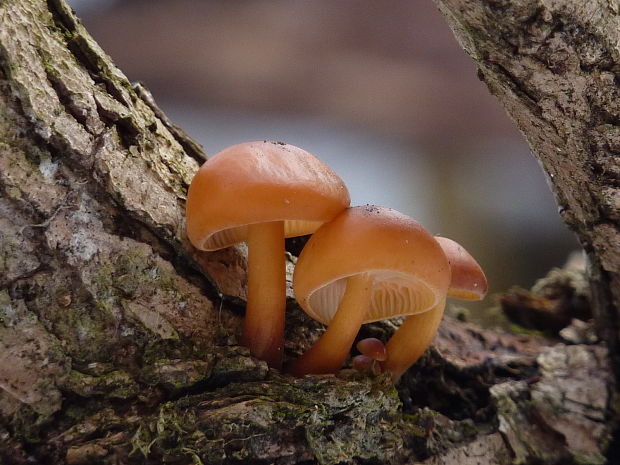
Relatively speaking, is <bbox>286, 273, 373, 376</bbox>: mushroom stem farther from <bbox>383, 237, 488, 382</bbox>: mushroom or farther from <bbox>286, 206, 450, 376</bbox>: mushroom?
<bbox>383, 237, 488, 382</bbox>: mushroom

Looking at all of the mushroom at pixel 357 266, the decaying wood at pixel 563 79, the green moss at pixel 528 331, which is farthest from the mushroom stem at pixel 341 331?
the green moss at pixel 528 331

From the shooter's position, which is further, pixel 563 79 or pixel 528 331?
pixel 528 331

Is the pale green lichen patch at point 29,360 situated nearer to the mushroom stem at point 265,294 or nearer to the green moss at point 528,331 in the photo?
the mushroom stem at point 265,294

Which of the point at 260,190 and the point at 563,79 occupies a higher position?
the point at 563,79

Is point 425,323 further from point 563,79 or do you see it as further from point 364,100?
point 364,100

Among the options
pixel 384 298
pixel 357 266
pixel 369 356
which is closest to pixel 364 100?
pixel 384 298

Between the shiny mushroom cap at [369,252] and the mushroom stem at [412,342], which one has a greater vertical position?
the shiny mushroom cap at [369,252]
